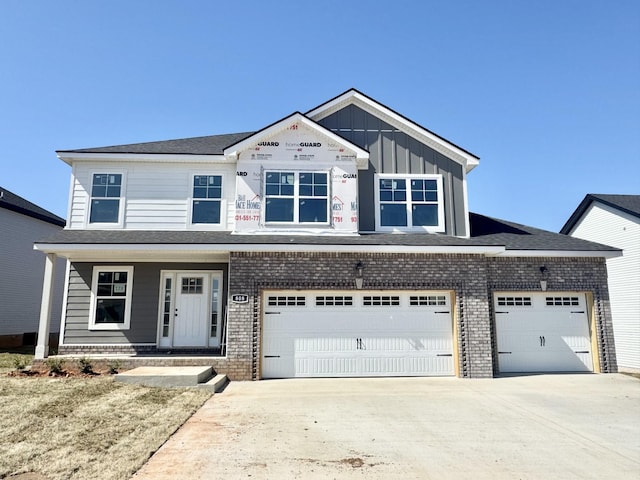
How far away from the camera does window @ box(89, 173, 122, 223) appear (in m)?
11.8

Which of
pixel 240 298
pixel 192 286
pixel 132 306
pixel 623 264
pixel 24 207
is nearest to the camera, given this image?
pixel 240 298

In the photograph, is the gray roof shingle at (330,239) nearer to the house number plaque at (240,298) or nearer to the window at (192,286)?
the house number plaque at (240,298)

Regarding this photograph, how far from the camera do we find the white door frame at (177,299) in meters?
11.8

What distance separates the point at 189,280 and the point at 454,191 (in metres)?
8.16

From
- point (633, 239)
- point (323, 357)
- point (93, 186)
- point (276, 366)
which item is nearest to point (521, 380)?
point (323, 357)

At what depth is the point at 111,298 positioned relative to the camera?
11727 millimetres

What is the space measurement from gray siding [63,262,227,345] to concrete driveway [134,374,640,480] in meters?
3.72

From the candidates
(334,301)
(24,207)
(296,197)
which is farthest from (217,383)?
(24,207)

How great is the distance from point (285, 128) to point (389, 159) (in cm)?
319

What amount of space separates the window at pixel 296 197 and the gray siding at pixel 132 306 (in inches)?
101

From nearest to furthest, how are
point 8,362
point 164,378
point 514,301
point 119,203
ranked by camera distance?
point 164,378
point 8,362
point 514,301
point 119,203

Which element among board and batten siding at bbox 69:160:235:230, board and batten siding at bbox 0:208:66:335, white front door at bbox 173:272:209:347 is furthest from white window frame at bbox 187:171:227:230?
board and batten siding at bbox 0:208:66:335

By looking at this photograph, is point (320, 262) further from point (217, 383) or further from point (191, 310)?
point (191, 310)

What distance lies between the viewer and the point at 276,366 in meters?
10.4
